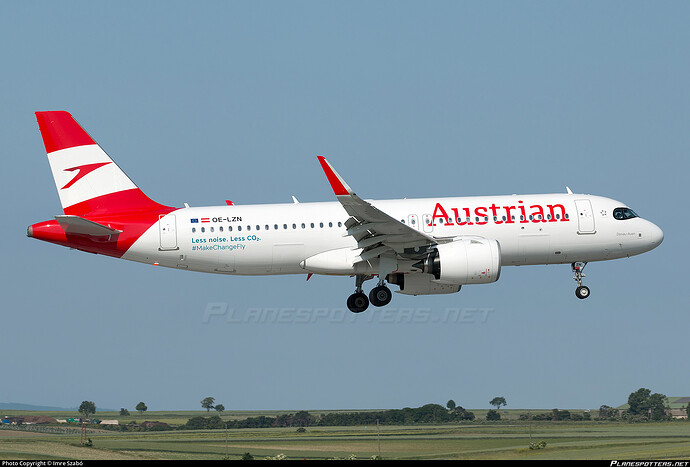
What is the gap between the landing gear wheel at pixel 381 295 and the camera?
44594mm

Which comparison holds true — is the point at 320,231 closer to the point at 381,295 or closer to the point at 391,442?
the point at 381,295

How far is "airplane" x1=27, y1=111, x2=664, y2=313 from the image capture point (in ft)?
137

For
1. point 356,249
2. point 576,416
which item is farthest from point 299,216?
point 576,416

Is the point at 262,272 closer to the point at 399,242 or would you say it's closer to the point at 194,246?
the point at 194,246

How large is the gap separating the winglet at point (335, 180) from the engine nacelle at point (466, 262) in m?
5.44

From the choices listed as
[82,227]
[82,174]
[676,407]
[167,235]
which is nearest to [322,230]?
[167,235]

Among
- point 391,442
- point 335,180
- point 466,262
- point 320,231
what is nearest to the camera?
point 391,442

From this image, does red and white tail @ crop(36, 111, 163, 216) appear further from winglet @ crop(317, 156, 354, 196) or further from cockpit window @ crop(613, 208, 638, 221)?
cockpit window @ crop(613, 208, 638, 221)

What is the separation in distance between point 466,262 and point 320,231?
670 centimetres

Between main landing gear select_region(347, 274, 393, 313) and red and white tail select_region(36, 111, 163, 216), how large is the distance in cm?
1001

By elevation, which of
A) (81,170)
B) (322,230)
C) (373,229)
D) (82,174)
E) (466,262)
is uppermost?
(81,170)

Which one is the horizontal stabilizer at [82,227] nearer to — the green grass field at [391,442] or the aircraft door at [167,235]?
the aircraft door at [167,235]

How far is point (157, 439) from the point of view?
40.4 metres

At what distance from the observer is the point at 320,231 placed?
141 feet
